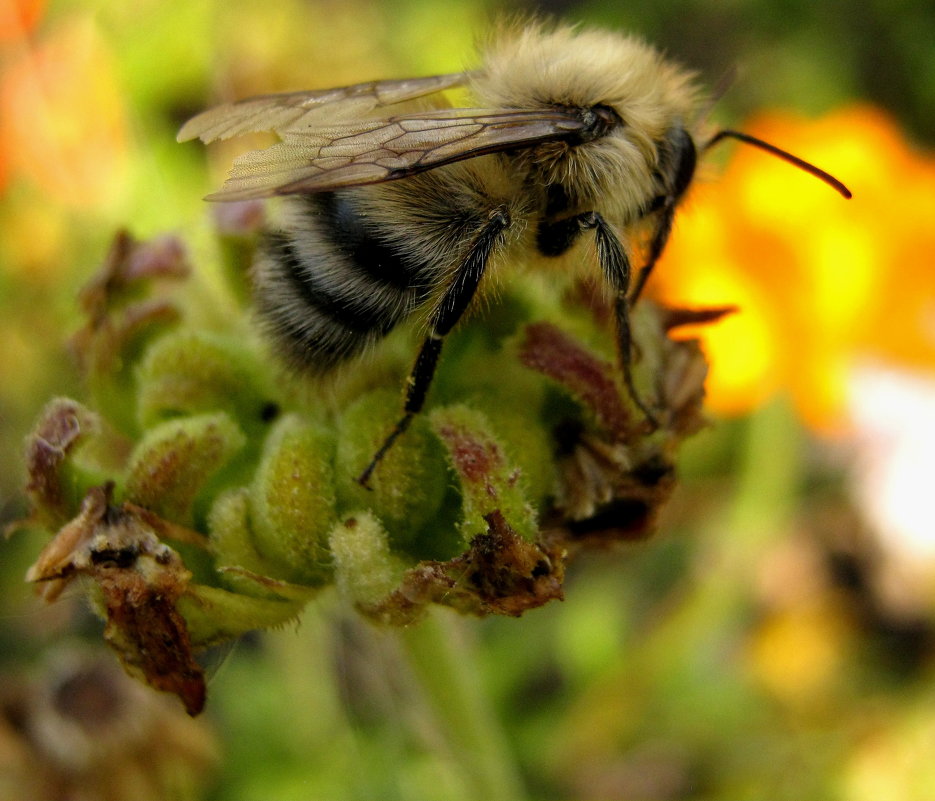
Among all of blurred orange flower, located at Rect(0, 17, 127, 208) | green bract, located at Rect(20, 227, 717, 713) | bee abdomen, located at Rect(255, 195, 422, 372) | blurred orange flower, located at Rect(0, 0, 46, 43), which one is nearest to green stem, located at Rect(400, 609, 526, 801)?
green bract, located at Rect(20, 227, 717, 713)

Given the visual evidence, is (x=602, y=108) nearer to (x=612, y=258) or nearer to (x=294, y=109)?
(x=612, y=258)

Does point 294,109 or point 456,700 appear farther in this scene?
point 456,700

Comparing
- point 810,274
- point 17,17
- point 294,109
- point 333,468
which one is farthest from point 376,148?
point 17,17

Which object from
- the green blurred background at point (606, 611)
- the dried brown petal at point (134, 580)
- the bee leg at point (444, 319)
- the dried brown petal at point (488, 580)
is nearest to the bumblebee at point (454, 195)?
the bee leg at point (444, 319)

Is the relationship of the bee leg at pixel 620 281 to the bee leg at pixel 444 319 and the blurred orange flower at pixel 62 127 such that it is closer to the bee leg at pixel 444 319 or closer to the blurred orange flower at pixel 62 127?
the bee leg at pixel 444 319

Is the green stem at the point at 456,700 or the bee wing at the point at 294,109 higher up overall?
the bee wing at the point at 294,109

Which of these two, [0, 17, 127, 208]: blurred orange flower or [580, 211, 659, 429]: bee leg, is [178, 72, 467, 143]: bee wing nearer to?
[580, 211, 659, 429]: bee leg
